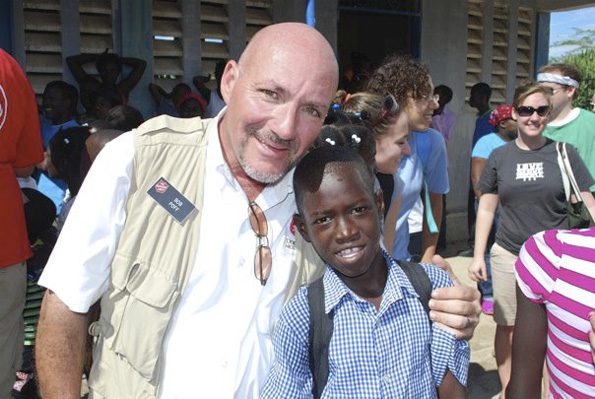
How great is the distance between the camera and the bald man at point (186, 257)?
5.29ft

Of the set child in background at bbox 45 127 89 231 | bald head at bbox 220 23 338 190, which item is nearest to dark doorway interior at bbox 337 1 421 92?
child in background at bbox 45 127 89 231

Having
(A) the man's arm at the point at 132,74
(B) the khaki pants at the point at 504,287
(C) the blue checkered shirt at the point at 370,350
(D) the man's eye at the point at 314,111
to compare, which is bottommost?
(B) the khaki pants at the point at 504,287

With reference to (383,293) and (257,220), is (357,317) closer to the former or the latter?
(383,293)

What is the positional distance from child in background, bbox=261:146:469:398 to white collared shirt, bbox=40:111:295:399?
0.08 m

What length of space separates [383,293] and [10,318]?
2.19m

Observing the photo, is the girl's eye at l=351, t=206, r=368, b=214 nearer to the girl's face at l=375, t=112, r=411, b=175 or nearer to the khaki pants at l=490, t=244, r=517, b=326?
the girl's face at l=375, t=112, r=411, b=175

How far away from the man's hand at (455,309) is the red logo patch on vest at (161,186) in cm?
78

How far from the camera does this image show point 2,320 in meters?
3.07

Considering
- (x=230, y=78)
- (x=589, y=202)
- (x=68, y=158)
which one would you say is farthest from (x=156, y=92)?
(x=230, y=78)

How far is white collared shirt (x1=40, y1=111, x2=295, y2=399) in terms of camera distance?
1.61 metres

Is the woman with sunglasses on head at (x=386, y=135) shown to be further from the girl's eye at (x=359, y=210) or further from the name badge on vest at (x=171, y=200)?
the name badge on vest at (x=171, y=200)

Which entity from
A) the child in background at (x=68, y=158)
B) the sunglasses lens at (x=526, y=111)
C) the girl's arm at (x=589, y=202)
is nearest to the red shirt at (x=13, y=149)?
the child in background at (x=68, y=158)

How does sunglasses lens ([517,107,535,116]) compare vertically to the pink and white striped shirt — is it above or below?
above

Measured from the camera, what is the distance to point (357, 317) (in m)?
1.72
